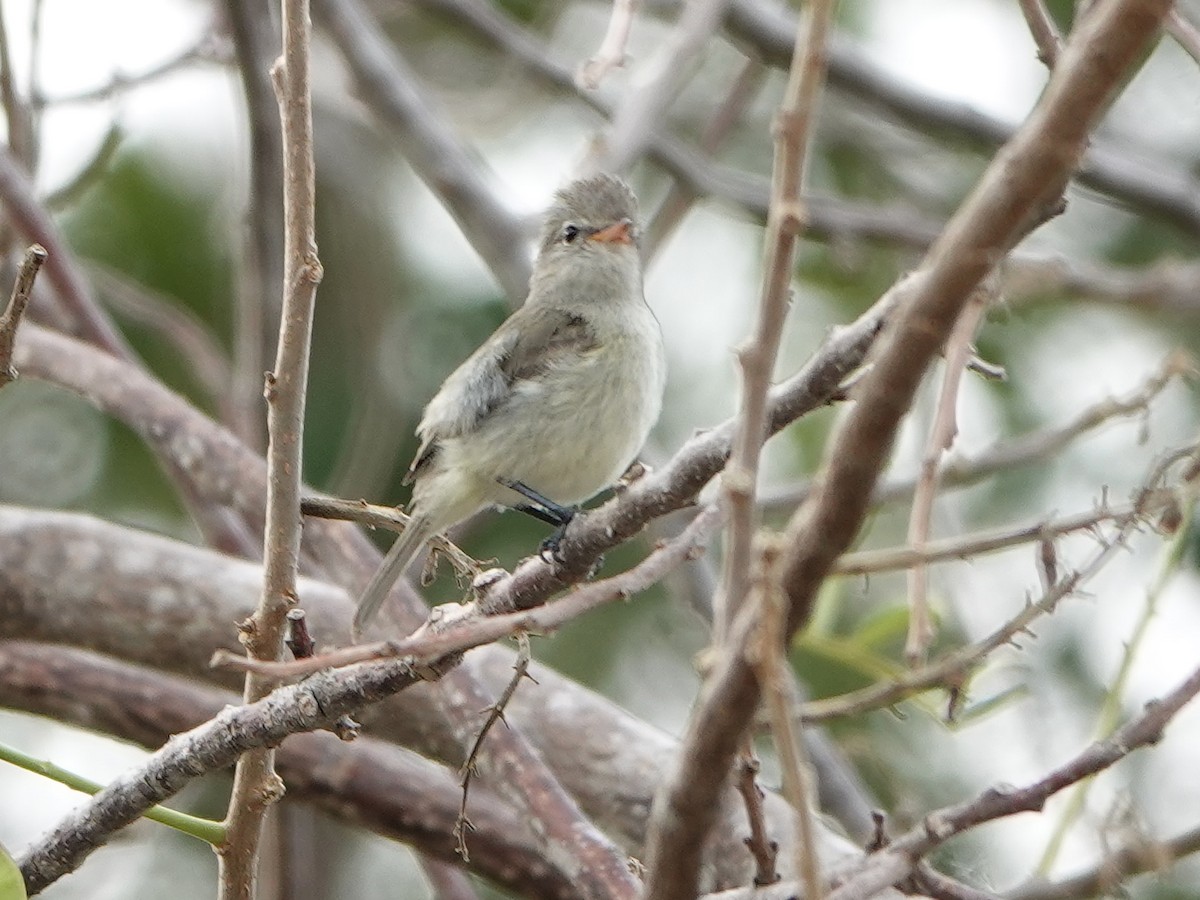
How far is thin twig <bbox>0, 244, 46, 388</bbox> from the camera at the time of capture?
1.75 meters

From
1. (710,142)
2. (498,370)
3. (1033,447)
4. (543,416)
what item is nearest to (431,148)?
(498,370)

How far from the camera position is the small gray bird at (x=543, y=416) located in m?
3.75

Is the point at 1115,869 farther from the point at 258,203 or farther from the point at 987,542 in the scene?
the point at 258,203

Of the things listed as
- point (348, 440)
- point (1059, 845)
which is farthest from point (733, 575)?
point (348, 440)

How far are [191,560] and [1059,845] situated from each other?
212cm

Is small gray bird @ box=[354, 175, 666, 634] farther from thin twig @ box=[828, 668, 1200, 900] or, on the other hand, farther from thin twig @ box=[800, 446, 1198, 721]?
thin twig @ box=[828, 668, 1200, 900]

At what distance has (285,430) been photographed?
1.81 metres

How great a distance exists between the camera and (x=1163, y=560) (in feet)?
8.12

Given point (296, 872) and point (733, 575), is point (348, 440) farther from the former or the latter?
point (733, 575)

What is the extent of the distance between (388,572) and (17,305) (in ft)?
5.28

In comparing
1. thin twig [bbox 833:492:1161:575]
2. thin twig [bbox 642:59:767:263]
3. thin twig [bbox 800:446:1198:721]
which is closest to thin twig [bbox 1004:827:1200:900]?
thin twig [bbox 800:446:1198:721]

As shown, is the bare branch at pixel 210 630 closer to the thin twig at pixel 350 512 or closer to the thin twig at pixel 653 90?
the thin twig at pixel 653 90

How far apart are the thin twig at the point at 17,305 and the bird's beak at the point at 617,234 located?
255 centimetres

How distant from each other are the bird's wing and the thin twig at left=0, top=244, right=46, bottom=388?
1.91m
